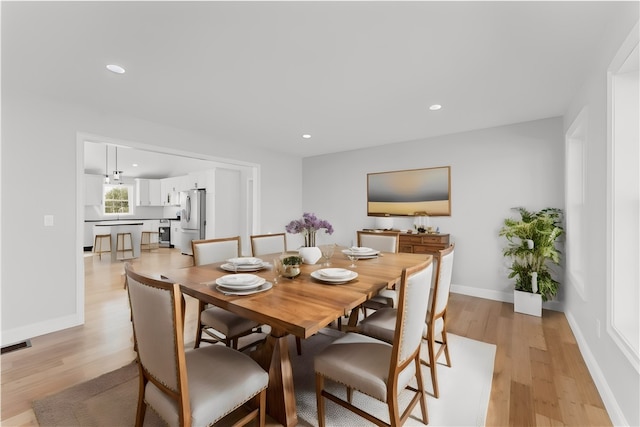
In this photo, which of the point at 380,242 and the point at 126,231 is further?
the point at 126,231

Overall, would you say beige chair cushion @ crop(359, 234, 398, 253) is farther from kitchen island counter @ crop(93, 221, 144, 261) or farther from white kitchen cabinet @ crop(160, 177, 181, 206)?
white kitchen cabinet @ crop(160, 177, 181, 206)

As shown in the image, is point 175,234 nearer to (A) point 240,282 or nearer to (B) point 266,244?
(B) point 266,244

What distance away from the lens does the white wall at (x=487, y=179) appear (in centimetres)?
360

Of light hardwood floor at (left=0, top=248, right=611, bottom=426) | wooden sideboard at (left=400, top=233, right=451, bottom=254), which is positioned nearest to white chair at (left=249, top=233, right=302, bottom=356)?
light hardwood floor at (left=0, top=248, right=611, bottom=426)

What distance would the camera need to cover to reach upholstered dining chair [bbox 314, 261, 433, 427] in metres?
1.31

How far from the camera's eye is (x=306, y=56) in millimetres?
2119

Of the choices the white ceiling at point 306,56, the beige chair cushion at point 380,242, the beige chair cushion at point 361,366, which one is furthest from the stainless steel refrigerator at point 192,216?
the beige chair cushion at point 361,366

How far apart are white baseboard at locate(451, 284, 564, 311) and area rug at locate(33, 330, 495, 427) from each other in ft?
6.37

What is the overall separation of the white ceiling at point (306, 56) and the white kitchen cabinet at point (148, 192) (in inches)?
263

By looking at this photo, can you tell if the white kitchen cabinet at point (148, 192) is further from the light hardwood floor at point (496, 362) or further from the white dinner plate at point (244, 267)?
the white dinner plate at point (244, 267)

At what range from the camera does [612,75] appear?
173 cm

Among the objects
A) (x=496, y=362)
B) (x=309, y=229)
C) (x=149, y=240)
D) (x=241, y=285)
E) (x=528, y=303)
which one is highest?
(x=309, y=229)

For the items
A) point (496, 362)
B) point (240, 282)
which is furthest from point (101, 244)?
point (496, 362)

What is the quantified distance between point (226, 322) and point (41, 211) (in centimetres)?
247
